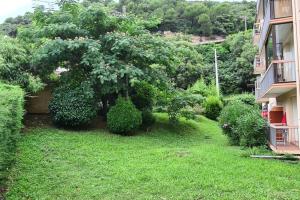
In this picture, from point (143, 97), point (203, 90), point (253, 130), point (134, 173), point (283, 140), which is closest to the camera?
point (134, 173)

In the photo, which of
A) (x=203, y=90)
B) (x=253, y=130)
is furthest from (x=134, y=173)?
(x=203, y=90)

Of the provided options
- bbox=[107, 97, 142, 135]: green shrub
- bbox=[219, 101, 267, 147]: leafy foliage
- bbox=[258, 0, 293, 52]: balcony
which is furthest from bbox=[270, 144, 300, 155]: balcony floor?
bbox=[107, 97, 142, 135]: green shrub

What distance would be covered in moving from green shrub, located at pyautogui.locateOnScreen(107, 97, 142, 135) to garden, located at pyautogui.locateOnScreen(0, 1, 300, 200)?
0.05 meters

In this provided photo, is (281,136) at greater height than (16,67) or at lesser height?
lesser

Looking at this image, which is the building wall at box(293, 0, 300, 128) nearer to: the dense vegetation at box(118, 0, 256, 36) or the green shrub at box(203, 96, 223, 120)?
the green shrub at box(203, 96, 223, 120)

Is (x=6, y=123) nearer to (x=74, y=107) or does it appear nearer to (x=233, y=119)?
(x=74, y=107)

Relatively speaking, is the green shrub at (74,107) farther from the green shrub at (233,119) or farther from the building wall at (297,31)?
the building wall at (297,31)

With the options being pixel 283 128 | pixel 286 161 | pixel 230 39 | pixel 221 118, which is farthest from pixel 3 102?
Answer: pixel 230 39

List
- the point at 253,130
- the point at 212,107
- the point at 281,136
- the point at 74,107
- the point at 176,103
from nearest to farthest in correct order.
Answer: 1. the point at 281,136
2. the point at 253,130
3. the point at 74,107
4. the point at 176,103
5. the point at 212,107

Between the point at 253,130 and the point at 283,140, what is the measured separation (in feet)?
3.95

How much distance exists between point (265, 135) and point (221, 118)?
2.99 metres

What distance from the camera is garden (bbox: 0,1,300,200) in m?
8.91

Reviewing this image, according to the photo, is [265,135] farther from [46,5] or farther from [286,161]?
[46,5]

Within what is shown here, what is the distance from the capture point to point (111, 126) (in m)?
16.5
